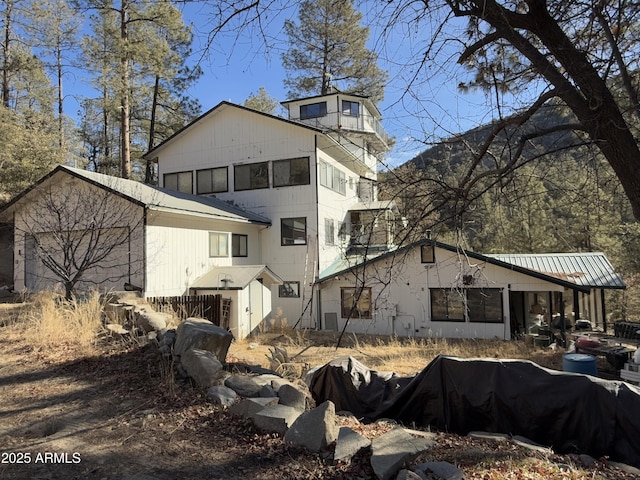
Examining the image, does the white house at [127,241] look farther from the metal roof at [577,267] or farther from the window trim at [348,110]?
the window trim at [348,110]

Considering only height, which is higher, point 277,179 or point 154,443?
point 277,179

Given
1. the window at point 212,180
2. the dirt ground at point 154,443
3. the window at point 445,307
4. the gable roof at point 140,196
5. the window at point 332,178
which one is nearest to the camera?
the dirt ground at point 154,443

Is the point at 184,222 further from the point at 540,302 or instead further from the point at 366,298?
the point at 540,302

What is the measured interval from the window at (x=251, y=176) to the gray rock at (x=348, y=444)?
1636 cm

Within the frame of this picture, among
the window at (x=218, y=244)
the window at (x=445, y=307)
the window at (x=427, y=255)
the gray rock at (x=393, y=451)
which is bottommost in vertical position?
the window at (x=445, y=307)

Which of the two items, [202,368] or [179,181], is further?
[179,181]

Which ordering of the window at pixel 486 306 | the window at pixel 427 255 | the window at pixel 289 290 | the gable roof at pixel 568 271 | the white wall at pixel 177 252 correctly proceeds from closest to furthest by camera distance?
the white wall at pixel 177 252 → the gable roof at pixel 568 271 → the window at pixel 486 306 → the window at pixel 427 255 → the window at pixel 289 290

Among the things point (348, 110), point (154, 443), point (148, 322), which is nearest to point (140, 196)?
point (148, 322)

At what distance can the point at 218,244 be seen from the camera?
53.9 feet

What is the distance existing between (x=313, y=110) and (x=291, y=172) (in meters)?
8.96

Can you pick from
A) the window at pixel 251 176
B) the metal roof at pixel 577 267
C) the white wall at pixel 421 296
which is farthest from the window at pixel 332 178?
the metal roof at pixel 577 267

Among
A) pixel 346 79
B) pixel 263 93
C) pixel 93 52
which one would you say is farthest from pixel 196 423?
pixel 263 93

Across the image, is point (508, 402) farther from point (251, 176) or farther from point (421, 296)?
point (251, 176)

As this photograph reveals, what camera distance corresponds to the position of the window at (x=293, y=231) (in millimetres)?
18609
